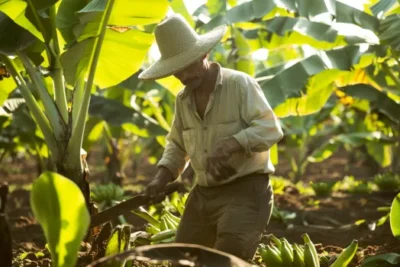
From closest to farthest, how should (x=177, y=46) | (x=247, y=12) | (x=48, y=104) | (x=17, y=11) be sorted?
(x=177, y=46)
(x=17, y=11)
(x=48, y=104)
(x=247, y=12)

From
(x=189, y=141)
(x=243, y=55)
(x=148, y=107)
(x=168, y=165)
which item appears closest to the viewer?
(x=189, y=141)

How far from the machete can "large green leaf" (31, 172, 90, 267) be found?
2.43 ft

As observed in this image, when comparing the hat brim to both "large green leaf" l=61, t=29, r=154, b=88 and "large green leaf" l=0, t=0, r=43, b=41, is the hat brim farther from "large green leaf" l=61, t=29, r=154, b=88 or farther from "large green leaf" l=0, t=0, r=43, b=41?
"large green leaf" l=0, t=0, r=43, b=41

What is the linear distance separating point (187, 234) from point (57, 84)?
5.67ft

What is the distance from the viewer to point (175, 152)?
429 cm

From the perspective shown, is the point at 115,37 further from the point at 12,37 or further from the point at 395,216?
the point at 395,216

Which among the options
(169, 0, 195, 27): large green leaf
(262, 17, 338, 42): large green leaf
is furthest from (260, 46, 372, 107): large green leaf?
(169, 0, 195, 27): large green leaf

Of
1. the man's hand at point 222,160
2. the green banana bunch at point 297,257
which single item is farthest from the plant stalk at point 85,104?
the green banana bunch at point 297,257

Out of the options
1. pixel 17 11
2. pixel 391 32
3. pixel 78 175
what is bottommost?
pixel 78 175

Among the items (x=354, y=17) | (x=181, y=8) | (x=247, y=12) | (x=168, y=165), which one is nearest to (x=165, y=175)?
(x=168, y=165)

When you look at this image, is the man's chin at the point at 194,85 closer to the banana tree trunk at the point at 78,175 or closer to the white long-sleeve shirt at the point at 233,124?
the white long-sleeve shirt at the point at 233,124

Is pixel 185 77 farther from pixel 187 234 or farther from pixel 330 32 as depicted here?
pixel 330 32

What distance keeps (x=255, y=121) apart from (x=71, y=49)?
62.0 inches

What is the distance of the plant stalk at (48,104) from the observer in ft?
16.3
